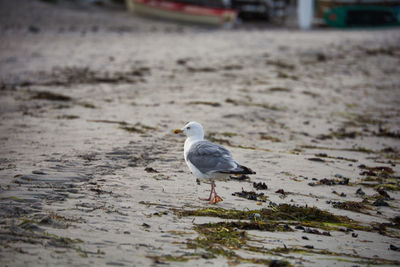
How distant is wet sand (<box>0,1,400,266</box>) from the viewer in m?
4.38

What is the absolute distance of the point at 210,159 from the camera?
5582 millimetres

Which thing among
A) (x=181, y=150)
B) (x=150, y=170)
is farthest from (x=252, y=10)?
(x=150, y=170)

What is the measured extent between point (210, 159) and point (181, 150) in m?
1.78

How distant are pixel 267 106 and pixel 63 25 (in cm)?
1316

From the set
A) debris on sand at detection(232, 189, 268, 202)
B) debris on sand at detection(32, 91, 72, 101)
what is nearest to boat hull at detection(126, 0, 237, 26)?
debris on sand at detection(32, 91, 72, 101)

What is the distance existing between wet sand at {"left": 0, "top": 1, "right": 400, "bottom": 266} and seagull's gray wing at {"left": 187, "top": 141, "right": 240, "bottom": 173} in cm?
39

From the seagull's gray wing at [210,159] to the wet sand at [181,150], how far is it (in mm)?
390

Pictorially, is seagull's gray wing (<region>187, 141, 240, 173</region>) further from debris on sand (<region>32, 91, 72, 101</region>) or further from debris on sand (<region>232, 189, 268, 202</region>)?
debris on sand (<region>32, 91, 72, 101</region>)

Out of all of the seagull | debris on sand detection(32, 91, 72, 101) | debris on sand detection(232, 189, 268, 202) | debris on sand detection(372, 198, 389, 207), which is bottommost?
debris on sand detection(372, 198, 389, 207)

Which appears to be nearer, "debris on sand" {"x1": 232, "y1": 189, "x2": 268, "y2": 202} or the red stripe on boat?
"debris on sand" {"x1": 232, "y1": 189, "x2": 268, "y2": 202}

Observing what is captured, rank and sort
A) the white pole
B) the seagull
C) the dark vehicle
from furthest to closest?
the dark vehicle → the white pole → the seagull

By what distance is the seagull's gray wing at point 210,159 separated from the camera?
5.44m

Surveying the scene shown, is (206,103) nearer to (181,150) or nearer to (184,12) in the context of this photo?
(181,150)

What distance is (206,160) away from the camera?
18.3 feet
